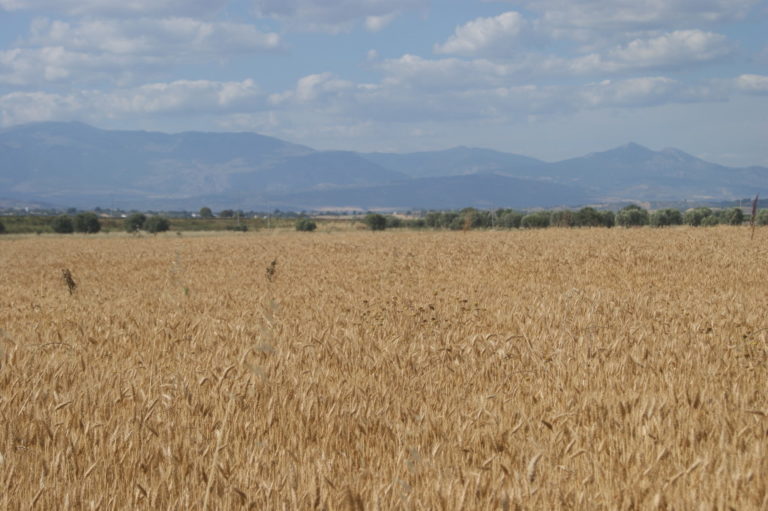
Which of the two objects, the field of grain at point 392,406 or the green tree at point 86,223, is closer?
the field of grain at point 392,406

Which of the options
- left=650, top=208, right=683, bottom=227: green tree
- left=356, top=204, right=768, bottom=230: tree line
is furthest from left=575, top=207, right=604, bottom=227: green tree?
left=650, top=208, right=683, bottom=227: green tree

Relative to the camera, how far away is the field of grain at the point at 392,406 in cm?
320

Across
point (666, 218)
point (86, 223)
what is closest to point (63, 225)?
point (86, 223)

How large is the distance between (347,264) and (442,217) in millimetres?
109050

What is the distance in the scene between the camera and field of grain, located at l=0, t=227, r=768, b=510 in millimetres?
3199

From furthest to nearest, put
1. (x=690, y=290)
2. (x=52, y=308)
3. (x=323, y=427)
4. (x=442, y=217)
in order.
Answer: (x=442, y=217) → (x=690, y=290) → (x=52, y=308) → (x=323, y=427)

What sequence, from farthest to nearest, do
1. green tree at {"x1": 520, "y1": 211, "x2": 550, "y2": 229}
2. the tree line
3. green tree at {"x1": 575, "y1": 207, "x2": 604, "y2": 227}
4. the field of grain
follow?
green tree at {"x1": 520, "y1": 211, "x2": 550, "y2": 229} < green tree at {"x1": 575, "y1": 207, "x2": 604, "y2": 227} < the tree line < the field of grain

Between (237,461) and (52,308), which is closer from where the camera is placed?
(237,461)

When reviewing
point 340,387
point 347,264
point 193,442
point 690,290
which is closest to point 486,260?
point 347,264

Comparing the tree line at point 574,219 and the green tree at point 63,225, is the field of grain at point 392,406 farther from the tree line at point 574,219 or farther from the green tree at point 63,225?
the green tree at point 63,225

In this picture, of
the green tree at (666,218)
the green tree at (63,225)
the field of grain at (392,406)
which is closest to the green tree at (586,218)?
the green tree at (666,218)

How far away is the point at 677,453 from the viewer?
3.60 m

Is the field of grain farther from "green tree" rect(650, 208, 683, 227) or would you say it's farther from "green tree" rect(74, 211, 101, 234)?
"green tree" rect(74, 211, 101, 234)

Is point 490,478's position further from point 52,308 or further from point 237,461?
point 52,308
